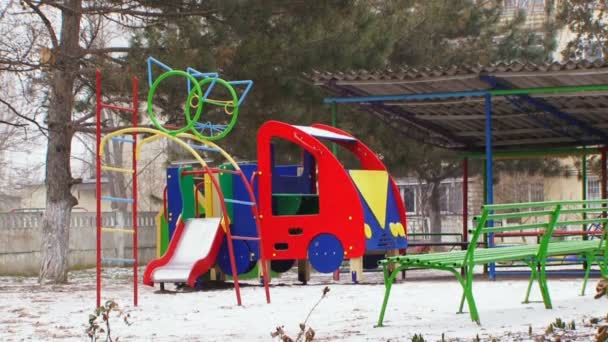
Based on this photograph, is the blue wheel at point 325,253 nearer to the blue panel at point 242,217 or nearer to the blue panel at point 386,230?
the blue panel at point 386,230

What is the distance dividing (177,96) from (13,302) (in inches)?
227

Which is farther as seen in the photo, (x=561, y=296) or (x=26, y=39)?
(x=26, y=39)

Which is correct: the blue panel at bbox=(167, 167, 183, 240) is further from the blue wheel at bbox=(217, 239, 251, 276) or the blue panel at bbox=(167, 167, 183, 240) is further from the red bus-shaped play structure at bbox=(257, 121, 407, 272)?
the red bus-shaped play structure at bbox=(257, 121, 407, 272)

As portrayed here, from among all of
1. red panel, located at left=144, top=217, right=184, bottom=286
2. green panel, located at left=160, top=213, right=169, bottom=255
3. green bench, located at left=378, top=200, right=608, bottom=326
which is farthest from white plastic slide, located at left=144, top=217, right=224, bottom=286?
green bench, located at left=378, top=200, right=608, bottom=326

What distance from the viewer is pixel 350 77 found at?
14484 millimetres

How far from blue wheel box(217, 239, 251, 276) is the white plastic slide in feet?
0.67

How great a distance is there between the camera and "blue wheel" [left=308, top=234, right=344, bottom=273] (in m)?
13.8

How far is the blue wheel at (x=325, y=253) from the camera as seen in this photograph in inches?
542

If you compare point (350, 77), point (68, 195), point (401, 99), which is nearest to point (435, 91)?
point (401, 99)

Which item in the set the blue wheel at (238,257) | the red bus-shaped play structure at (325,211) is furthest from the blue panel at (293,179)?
the blue wheel at (238,257)

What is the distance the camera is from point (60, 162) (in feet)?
54.8

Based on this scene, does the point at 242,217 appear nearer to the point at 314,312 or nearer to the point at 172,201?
the point at 172,201

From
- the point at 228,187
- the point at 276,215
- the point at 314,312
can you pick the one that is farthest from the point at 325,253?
the point at 314,312

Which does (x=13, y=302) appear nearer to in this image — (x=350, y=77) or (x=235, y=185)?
(x=235, y=185)
